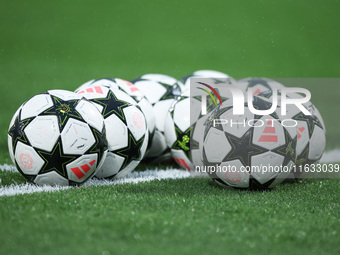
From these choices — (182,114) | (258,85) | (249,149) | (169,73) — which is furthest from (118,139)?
(169,73)

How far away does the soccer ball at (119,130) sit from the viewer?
572 cm

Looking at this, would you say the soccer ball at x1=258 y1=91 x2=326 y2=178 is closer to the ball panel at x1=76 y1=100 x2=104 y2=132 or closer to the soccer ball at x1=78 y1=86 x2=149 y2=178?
the soccer ball at x1=78 y1=86 x2=149 y2=178

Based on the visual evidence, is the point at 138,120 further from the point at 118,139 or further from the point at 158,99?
the point at 158,99

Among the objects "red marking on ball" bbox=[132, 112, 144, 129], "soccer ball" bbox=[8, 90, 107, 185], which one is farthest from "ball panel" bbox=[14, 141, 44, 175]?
"red marking on ball" bbox=[132, 112, 144, 129]

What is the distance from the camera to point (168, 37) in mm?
18109

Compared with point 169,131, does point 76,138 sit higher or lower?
higher

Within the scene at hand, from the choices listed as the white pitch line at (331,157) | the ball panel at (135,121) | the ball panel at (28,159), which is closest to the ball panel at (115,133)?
the ball panel at (135,121)

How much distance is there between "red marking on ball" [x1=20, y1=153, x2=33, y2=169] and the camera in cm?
501

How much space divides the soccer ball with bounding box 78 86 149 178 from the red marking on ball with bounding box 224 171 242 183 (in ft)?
4.20

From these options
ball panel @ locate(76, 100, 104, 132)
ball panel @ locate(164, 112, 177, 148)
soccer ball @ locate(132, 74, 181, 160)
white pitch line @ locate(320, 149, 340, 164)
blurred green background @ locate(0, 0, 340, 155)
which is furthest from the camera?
blurred green background @ locate(0, 0, 340, 155)

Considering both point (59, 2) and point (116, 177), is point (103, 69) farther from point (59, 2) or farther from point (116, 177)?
point (116, 177)

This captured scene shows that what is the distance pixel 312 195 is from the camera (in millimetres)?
5348

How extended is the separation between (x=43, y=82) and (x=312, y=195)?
1020 centimetres

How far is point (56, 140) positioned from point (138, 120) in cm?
131
